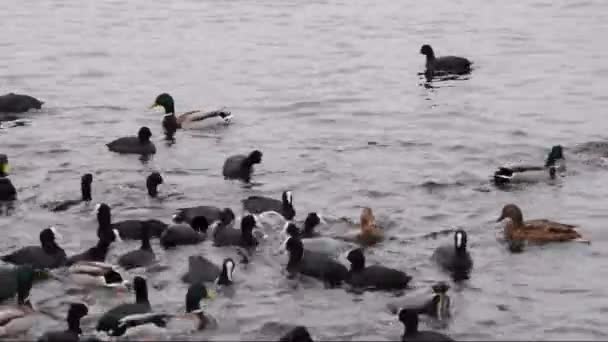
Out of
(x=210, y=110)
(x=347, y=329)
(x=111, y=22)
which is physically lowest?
(x=347, y=329)

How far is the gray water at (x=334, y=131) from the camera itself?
20516mm

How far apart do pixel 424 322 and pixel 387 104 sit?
52.9ft

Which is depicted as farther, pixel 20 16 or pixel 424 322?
pixel 20 16

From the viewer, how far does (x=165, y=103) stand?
3256 centimetres

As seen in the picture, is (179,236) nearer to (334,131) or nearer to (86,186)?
(86,186)

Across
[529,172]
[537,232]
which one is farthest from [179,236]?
[529,172]

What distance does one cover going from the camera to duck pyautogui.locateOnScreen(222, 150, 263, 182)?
89.1ft

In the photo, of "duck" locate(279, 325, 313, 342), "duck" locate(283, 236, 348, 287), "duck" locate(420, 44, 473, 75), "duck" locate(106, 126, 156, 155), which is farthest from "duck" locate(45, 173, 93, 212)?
"duck" locate(420, 44, 473, 75)

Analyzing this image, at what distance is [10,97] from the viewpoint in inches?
1303

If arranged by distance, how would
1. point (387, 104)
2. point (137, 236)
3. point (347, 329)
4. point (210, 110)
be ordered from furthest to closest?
point (387, 104)
point (210, 110)
point (137, 236)
point (347, 329)

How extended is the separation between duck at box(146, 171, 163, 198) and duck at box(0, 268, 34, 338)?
18.5 ft

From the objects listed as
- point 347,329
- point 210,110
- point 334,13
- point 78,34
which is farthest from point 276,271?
point 334,13

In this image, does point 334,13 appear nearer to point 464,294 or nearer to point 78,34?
point 78,34

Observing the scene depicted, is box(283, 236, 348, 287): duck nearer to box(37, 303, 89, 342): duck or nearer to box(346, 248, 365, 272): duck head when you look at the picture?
box(346, 248, 365, 272): duck head
